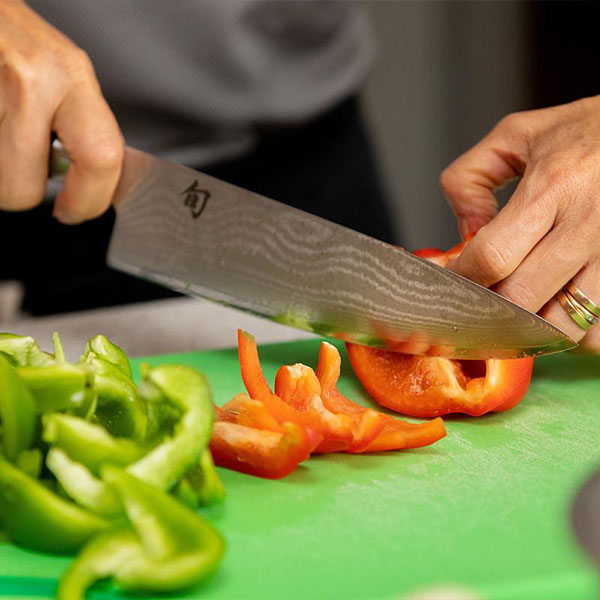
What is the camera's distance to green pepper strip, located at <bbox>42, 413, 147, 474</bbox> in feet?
3.34

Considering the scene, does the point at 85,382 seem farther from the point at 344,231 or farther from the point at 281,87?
the point at 281,87

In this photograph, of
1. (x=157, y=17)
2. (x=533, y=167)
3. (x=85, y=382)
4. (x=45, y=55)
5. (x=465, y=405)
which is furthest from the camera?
(x=157, y=17)

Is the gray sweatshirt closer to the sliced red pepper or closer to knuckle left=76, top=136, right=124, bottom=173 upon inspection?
knuckle left=76, top=136, right=124, bottom=173

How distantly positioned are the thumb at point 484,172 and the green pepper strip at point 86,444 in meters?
0.90

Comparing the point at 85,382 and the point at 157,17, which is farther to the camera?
the point at 157,17

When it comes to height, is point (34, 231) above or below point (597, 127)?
below

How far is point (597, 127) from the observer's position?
→ 1470 mm

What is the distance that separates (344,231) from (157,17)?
1017mm

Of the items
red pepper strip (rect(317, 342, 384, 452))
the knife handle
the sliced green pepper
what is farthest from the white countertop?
the sliced green pepper

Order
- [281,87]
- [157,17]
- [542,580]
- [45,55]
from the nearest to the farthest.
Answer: [542,580] < [45,55] < [157,17] < [281,87]

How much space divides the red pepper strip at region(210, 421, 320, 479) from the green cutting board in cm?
2

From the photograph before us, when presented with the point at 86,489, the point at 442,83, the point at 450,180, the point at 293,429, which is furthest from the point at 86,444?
the point at 442,83

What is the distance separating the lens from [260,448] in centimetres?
120

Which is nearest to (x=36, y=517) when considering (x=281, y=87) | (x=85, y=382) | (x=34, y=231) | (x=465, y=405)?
(x=85, y=382)
